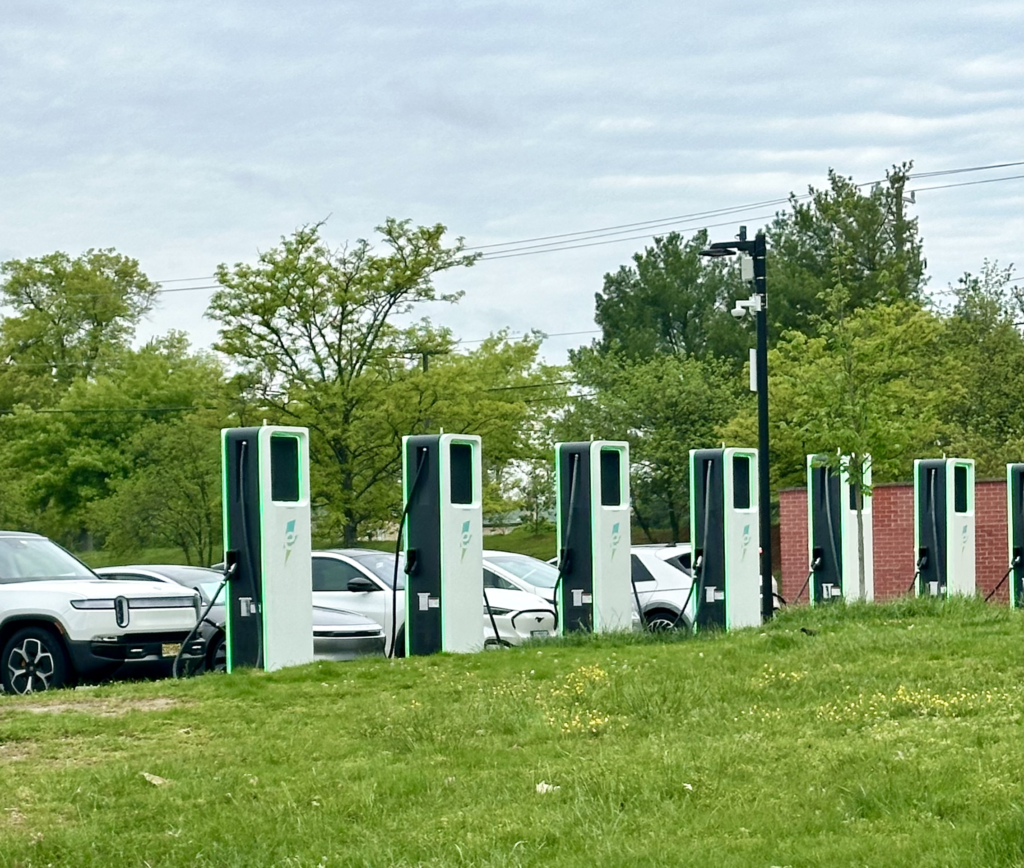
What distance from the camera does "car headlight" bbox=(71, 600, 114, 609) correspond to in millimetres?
13188

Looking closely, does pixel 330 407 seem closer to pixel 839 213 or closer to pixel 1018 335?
pixel 1018 335

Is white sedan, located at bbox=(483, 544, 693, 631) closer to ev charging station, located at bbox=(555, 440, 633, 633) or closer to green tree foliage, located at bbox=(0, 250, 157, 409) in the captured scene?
ev charging station, located at bbox=(555, 440, 633, 633)

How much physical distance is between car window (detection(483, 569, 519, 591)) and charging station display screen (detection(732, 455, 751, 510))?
2991mm

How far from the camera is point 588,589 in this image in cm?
1677

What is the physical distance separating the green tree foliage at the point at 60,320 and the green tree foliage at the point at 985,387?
35.8 meters

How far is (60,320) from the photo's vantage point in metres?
66.6

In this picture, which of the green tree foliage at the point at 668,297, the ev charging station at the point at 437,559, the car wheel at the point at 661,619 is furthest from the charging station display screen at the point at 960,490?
the green tree foliage at the point at 668,297

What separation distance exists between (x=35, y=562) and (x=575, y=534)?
18.6 feet

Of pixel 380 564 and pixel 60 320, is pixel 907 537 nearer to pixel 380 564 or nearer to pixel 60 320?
pixel 380 564

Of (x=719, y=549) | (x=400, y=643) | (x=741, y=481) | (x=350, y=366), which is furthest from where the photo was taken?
(x=350, y=366)

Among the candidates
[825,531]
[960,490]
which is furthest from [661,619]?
[960,490]

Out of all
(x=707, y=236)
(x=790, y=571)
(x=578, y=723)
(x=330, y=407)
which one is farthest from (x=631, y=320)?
(x=578, y=723)

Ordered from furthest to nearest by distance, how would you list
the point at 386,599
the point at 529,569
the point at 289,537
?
the point at 529,569 → the point at 386,599 → the point at 289,537

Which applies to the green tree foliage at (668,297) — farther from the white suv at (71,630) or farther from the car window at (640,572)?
the white suv at (71,630)
